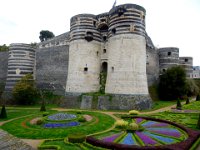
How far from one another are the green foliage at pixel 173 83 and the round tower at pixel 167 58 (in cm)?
472

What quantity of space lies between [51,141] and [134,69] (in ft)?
61.9

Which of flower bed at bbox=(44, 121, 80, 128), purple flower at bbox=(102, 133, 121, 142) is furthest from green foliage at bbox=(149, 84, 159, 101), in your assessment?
purple flower at bbox=(102, 133, 121, 142)

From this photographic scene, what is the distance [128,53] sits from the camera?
104ft

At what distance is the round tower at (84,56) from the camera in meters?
35.8

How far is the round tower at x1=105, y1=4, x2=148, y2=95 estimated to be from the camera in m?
31.4

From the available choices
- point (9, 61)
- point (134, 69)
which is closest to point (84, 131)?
point (134, 69)

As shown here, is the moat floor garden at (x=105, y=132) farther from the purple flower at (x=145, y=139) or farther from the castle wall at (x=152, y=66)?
the castle wall at (x=152, y=66)

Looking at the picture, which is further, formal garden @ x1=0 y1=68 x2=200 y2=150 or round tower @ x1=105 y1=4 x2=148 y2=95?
round tower @ x1=105 y1=4 x2=148 y2=95

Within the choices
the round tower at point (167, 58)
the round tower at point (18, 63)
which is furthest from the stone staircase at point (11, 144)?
the round tower at point (167, 58)

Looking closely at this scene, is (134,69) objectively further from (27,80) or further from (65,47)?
(27,80)

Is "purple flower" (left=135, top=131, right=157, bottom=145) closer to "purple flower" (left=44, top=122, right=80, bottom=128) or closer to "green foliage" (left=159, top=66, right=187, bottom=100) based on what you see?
"purple flower" (left=44, top=122, right=80, bottom=128)

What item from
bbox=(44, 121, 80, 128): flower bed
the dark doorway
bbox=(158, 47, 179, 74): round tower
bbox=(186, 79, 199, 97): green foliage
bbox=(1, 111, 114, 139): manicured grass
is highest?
bbox=(158, 47, 179, 74): round tower

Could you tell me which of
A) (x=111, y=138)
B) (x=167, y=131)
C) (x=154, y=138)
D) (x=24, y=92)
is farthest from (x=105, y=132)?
(x=24, y=92)

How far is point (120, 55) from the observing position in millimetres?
32062
